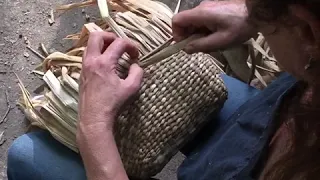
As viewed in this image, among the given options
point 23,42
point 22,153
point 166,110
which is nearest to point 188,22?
point 166,110

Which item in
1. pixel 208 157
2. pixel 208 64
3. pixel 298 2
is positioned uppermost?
pixel 298 2

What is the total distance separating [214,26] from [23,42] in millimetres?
712

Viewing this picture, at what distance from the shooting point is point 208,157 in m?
0.90

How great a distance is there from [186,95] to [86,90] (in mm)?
154

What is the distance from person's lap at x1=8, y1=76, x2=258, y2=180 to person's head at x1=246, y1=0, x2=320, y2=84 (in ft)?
1.03

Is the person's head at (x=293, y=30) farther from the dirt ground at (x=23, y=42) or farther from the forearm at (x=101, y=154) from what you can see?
the dirt ground at (x=23, y=42)

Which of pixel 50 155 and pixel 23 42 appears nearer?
pixel 50 155

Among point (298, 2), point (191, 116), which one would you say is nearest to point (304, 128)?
point (298, 2)

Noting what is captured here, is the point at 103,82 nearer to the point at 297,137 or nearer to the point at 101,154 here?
the point at 101,154

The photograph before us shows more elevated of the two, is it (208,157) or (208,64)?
(208,64)

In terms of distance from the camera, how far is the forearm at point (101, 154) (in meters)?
0.83

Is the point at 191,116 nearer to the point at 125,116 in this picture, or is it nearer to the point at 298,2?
the point at 125,116

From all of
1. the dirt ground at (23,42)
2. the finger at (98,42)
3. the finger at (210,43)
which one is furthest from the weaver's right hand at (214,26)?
the dirt ground at (23,42)

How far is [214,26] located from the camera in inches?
33.7
